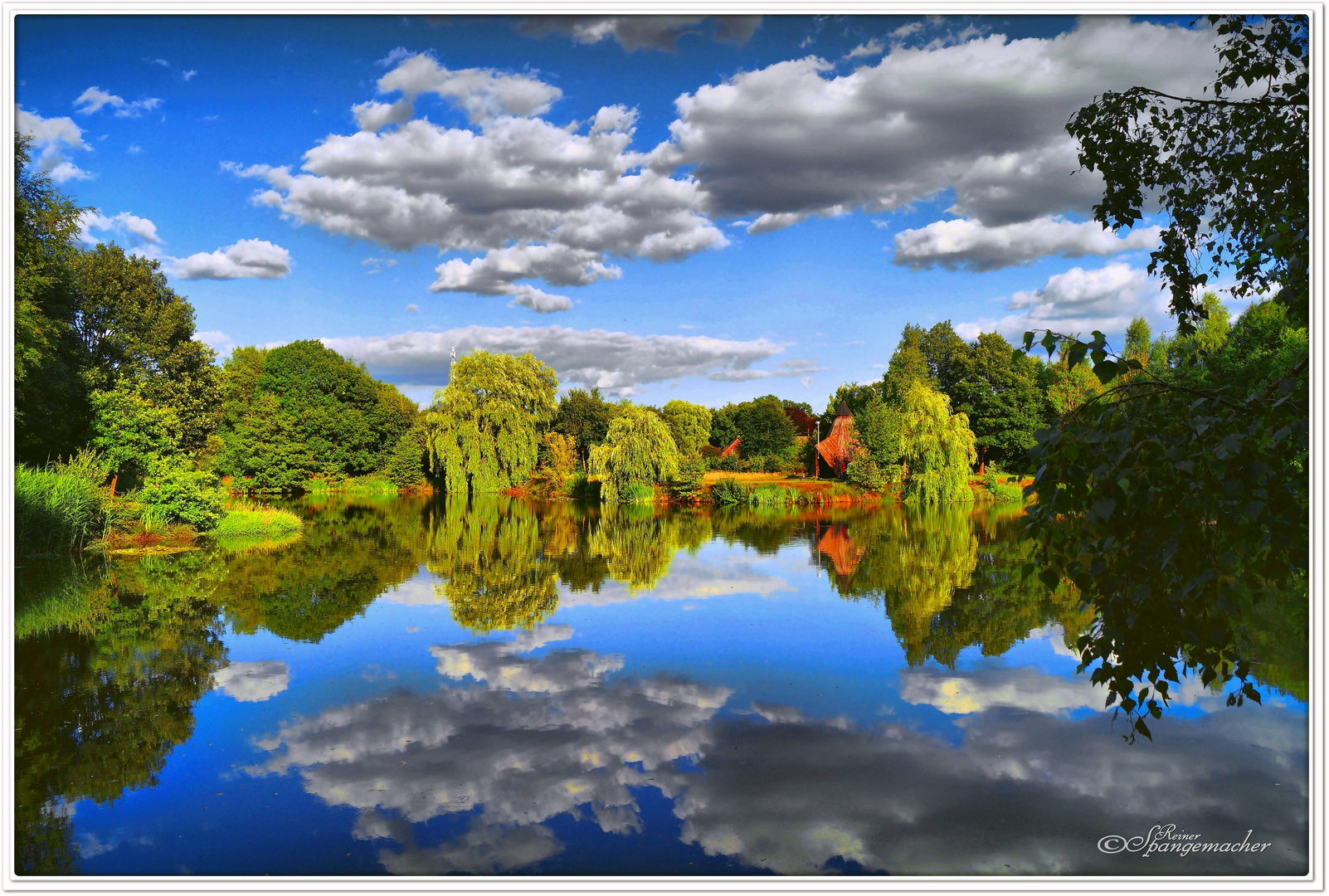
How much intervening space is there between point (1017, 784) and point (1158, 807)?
39.8 inches

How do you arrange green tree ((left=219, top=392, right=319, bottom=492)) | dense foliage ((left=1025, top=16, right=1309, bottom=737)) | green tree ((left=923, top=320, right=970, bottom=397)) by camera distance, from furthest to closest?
green tree ((left=923, top=320, right=970, bottom=397)) < green tree ((left=219, top=392, right=319, bottom=492)) < dense foliage ((left=1025, top=16, right=1309, bottom=737))

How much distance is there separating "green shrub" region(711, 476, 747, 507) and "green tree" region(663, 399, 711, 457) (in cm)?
285

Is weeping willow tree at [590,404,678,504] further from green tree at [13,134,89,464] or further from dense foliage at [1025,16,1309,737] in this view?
dense foliage at [1025,16,1309,737]

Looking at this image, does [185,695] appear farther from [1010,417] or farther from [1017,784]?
[1010,417]

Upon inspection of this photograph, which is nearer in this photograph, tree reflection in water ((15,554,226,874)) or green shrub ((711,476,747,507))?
tree reflection in water ((15,554,226,874))

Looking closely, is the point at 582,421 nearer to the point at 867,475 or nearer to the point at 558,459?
the point at 558,459

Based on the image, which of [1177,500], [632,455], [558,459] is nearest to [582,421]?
[558,459]

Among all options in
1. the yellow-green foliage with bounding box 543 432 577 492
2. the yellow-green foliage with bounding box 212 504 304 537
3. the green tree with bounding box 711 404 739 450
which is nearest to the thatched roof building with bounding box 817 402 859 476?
the green tree with bounding box 711 404 739 450

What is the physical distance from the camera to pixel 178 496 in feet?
66.6

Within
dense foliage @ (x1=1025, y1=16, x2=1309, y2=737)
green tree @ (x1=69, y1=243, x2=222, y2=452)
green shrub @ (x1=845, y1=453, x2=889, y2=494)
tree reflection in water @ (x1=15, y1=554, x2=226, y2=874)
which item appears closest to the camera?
dense foliage @ (x1=1025, y1=16, x2=1309, y2=737)

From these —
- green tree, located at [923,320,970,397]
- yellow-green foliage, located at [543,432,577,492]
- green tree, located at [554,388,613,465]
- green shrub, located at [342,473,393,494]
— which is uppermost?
green tree, located at [923,320,970,397]

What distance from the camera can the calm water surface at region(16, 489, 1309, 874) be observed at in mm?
5000

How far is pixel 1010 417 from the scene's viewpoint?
44250 millimetres

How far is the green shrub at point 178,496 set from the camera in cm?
1988
